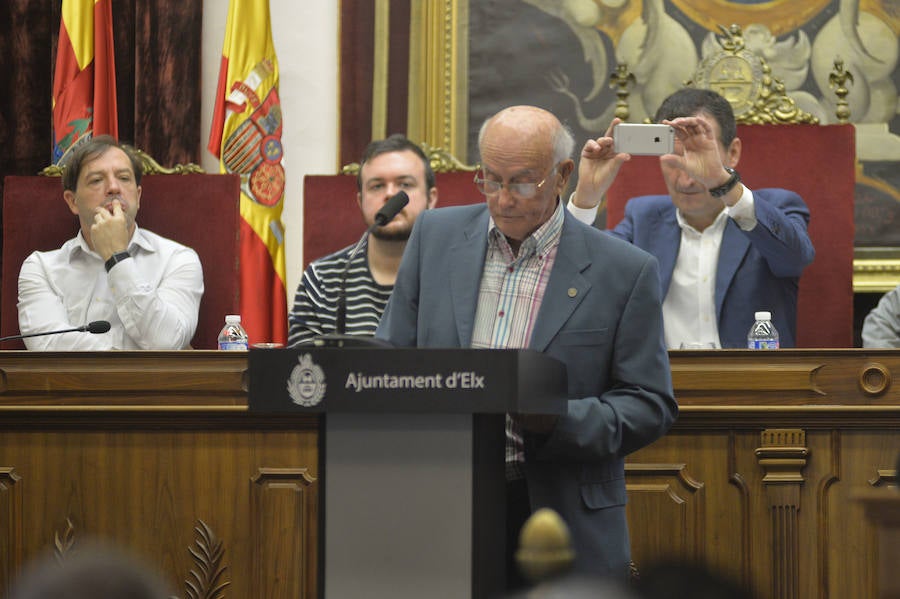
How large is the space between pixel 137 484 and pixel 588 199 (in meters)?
1.36

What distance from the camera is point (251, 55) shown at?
553 centimetres

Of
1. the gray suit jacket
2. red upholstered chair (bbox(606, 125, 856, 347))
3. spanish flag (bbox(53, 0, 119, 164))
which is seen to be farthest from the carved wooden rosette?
spanish flag (bbox(53, 0, 119, 164))

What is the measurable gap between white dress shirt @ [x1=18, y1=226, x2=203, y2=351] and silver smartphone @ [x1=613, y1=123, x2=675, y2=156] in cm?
145

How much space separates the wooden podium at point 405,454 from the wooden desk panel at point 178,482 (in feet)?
4.74

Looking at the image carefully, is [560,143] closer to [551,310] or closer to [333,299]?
[551,310]

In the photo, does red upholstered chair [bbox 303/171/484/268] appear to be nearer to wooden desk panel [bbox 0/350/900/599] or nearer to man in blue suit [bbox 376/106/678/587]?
wooden desk panel [bbox 0/350/900/599]

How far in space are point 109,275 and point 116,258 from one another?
6 cm

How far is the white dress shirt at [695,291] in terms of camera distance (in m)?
3.75

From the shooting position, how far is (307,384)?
74.2 inches

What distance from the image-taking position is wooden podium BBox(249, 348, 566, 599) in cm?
184

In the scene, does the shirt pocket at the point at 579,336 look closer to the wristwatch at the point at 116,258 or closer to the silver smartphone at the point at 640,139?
the silver smartphone at the point at 640,139

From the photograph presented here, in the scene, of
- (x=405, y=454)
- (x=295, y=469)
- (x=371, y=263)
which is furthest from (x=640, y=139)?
(x=405, y=454)

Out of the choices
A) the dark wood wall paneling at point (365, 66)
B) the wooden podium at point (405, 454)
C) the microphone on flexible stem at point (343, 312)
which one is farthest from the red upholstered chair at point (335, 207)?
the wooden podium at point (405, 454)

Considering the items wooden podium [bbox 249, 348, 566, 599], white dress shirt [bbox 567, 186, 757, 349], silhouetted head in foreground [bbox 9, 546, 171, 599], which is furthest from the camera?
white dress shirt [bbox 567, 186, 757, 349]
